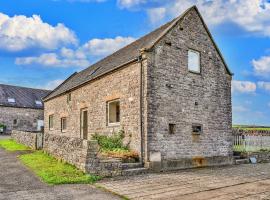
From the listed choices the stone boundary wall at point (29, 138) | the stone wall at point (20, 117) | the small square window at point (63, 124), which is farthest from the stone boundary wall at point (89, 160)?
the stone wall at point (20, 117)

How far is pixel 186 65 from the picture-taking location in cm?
1455

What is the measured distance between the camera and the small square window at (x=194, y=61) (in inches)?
584

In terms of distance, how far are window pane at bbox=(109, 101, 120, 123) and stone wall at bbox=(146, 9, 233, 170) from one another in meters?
2.93

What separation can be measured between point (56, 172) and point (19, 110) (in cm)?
3350

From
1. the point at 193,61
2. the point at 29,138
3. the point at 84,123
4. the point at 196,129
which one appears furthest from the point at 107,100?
the point at 29,138

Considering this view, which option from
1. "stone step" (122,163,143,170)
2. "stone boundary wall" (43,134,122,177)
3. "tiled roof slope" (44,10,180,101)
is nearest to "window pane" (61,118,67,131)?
"tiled roof slope" (44,10,180,101)

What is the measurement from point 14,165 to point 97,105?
5147 millimetres

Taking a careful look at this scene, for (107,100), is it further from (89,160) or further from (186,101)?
(89,160)

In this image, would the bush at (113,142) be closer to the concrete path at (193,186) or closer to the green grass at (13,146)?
the concrete path at (193,186)

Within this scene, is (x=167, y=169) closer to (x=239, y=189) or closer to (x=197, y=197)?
(x=239, y=189)

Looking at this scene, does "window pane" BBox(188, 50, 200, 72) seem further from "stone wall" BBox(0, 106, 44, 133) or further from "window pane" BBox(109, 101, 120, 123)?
"stone wall" BBox(0, 106, 44, 133)

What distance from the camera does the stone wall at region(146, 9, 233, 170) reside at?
12.8m

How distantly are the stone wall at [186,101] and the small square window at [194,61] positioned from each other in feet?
0.72

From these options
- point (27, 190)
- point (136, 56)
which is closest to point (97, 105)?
point (136, 56)
